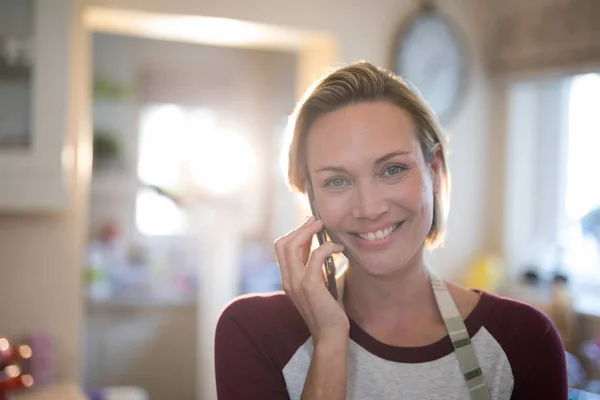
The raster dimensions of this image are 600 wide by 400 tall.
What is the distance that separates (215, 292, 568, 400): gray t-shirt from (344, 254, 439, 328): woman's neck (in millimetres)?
46

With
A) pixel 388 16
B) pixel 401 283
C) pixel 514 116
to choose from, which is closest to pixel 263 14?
pixel 388 16

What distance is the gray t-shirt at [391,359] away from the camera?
113cm

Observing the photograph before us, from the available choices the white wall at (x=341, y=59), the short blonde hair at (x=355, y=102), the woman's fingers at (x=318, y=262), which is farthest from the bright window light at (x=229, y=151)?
the woman's fingers at (x=318, y=262)

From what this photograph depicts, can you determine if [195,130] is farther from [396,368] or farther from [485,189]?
[396,368]

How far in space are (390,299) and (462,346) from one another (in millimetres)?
152

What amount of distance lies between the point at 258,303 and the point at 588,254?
1.76m

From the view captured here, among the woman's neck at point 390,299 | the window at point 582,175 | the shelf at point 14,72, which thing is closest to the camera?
the woman's neck at point 390,299

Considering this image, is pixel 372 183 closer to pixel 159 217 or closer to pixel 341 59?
pixel 341 59

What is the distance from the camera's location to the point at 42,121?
1.88 metres

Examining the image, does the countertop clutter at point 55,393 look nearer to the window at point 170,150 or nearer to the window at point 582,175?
the window at point 582,175

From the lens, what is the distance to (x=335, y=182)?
117cm

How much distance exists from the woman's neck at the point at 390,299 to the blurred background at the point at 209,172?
29 cm

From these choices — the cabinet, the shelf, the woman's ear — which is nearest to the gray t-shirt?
the woman's ear

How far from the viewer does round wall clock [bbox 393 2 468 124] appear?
8.47ft
